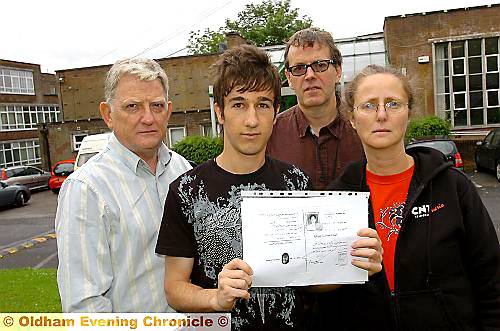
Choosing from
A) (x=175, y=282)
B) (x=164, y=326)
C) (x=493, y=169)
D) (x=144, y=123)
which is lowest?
(x=493, y=169)

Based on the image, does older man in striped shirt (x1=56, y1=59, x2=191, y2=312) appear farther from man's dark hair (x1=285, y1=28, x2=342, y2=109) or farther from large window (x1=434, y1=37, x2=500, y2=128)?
large window (x1=434, y1=37, x2=500, y2=128)

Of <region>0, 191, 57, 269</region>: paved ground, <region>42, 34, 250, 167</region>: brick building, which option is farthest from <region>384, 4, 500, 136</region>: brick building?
<region>0, 191, 57, 269</region>: paved ground

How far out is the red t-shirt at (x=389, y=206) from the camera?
2.38 metres

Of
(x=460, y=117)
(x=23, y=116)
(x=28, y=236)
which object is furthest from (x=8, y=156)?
(x=460, y=117)

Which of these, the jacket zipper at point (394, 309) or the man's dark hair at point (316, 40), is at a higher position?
the man's dark hair at point (316, 40)

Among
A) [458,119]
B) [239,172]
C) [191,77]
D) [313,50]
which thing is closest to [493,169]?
[458,119]

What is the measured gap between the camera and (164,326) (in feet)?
7.22

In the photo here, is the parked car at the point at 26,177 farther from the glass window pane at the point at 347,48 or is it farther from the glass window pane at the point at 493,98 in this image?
the glass window pane at the point at 493,98

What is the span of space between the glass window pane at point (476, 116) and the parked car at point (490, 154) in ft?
14.9

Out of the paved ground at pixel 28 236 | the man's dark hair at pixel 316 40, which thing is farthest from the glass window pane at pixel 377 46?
the man's dark hair at pixel 316 40

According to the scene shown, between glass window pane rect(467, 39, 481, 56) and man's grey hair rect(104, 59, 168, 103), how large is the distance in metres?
24.1

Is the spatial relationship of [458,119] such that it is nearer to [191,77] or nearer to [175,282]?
[191,77]

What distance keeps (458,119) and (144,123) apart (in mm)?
24136

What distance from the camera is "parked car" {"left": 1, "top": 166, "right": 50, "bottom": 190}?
81.0 ft
